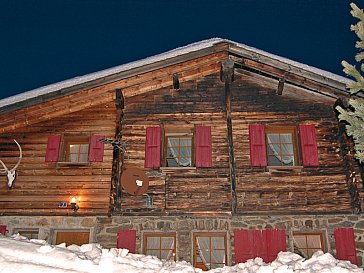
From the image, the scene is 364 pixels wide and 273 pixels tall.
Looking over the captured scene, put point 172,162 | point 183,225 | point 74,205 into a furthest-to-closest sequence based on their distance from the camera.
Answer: point 172,162 → point 74,205 → point 183,225

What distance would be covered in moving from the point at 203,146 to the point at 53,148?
424 centimetres

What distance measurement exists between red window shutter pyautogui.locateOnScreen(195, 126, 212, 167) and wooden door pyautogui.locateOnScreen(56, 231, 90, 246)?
355 cm

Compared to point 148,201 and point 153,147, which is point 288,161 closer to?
point 153,147

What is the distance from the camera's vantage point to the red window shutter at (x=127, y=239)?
10758mm

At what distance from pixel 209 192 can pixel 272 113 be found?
9.87 ft

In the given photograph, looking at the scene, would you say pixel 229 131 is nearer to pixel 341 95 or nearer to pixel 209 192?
pixel 209 192

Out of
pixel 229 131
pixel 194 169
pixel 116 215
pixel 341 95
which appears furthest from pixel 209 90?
pixel 116 215

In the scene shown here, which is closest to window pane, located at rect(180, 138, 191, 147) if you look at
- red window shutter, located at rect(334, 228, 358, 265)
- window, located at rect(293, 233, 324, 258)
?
window, located at rect(293, 233, 324, 258)

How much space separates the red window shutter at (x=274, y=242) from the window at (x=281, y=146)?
201cm

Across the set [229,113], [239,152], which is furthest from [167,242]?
[229,113]

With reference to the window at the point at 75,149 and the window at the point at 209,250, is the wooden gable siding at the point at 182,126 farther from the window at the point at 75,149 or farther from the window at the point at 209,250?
the window at the point at 75,149

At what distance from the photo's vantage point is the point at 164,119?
482 inches

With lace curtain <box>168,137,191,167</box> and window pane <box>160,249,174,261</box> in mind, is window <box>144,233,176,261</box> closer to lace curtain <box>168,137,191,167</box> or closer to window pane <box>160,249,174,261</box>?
window pane <box>160,249,174,261</box>

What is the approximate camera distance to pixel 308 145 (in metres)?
11.7
